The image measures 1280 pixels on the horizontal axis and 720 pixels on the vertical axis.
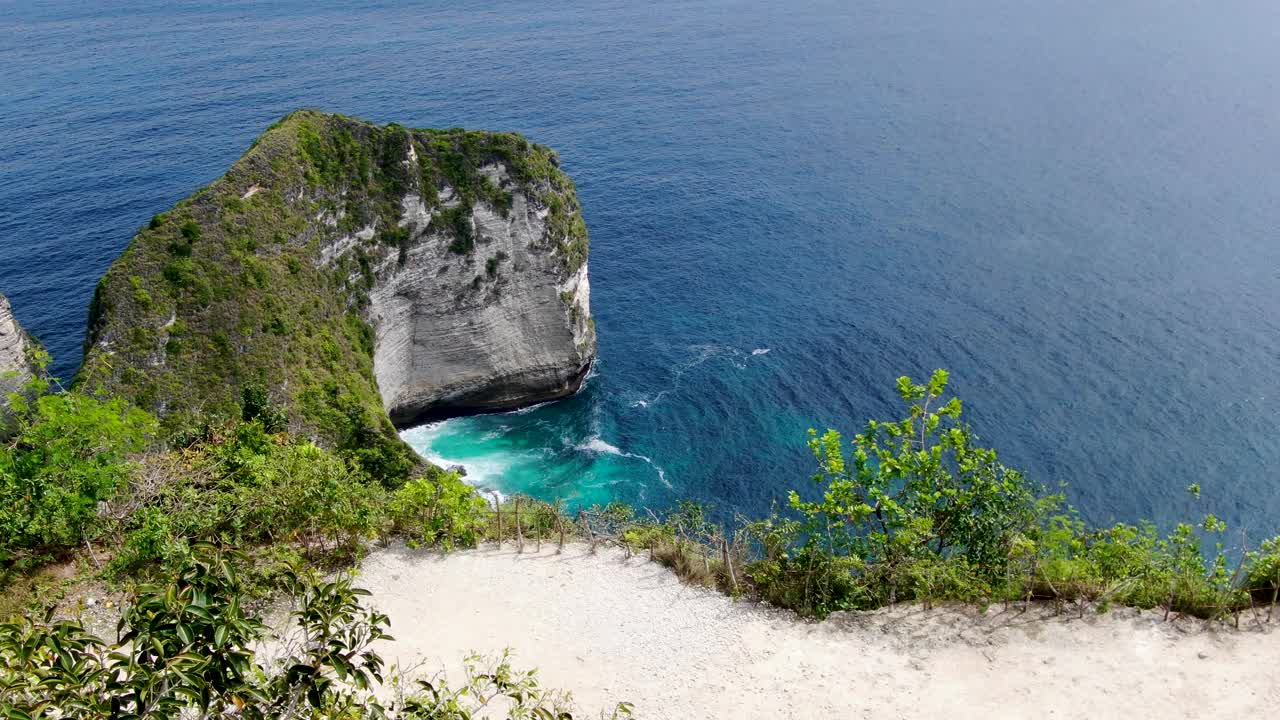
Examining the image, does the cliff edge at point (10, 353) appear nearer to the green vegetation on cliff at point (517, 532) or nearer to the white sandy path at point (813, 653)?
the green vegetation on cliff at point (517, 532)

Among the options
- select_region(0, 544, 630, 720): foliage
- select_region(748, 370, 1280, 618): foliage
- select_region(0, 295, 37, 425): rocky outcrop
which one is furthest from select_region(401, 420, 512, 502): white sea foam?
select_region(0, 544, 630, 720): foliage

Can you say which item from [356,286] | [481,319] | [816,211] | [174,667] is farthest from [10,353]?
[816,211]

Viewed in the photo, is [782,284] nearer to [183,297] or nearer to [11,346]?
[183,297]

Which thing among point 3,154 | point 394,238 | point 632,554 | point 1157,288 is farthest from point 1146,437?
point 3,154

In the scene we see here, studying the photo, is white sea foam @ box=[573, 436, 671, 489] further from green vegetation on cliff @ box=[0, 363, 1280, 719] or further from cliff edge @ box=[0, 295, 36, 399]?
cliff edge @ box=[0, 295, 36, 399]

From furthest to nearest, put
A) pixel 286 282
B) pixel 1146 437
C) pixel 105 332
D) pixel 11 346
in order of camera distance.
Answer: pixel 1146 437, pixel 286 282, pixel 11 346, pixel 105 332

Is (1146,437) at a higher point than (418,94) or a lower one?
lower

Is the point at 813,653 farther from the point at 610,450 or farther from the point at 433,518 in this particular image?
the point at 610,450

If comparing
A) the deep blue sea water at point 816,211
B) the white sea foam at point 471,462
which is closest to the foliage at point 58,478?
the white sea foam at point 471,462
